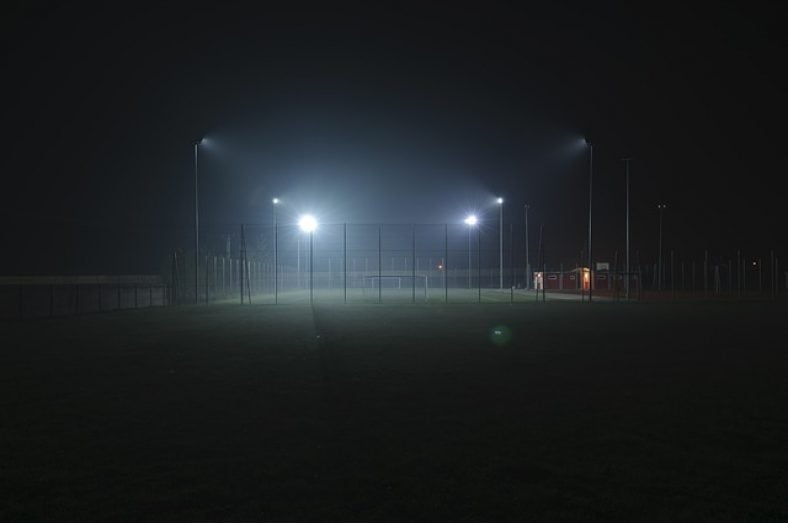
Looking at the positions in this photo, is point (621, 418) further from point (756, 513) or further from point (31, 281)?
point (31, 281)

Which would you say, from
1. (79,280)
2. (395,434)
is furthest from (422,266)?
(395,434)

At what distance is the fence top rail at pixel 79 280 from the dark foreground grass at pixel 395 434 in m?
16.2

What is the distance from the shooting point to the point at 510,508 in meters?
4.53

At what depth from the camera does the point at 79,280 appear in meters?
33.3

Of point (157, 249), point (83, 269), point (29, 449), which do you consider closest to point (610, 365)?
point (29, 449)

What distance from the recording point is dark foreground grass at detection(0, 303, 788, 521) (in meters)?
4.67

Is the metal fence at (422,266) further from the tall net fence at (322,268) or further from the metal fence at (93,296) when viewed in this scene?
the metal fence at (93,296)

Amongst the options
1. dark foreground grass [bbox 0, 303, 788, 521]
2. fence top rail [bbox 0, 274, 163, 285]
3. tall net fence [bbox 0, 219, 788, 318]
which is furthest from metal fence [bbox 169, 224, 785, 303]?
dark foreground grass [bbox 0, 303, 788, 521]

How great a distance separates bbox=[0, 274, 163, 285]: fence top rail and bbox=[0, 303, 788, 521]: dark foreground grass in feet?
53.1

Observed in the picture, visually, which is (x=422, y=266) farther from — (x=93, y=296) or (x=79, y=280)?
(x=79, y=280)

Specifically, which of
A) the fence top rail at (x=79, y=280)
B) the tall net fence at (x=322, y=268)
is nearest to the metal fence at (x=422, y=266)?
the tall net fence at (x=322, y=268)

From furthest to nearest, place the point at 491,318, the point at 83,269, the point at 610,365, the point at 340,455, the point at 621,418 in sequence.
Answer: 1. the point at 83,269
2. the point at 491,318
3. the point at 610,365
4. the point at 621,418
5. the point at 340,455

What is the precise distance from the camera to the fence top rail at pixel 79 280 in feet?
93.2

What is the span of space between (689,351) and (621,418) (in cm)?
748
